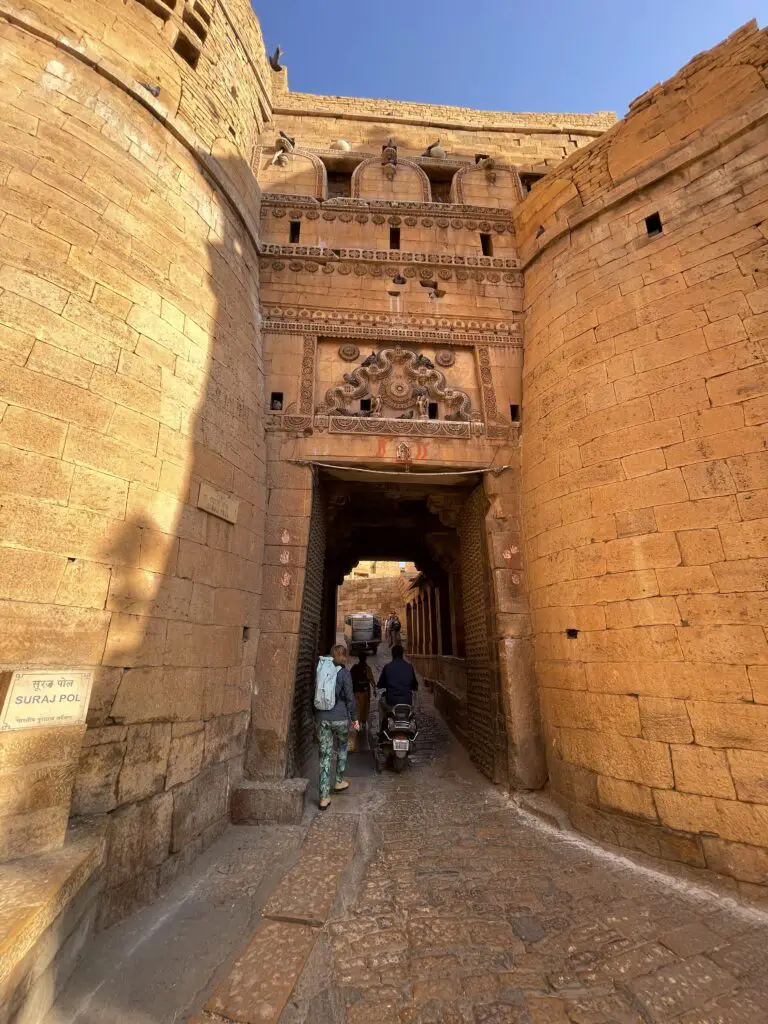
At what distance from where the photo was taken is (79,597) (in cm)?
320

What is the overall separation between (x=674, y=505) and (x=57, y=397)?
5.39m

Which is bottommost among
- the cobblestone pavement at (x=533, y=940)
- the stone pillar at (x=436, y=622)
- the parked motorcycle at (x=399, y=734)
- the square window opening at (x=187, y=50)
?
the cobblestone pavement at (x=533, y=940)

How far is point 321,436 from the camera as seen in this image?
241 inches

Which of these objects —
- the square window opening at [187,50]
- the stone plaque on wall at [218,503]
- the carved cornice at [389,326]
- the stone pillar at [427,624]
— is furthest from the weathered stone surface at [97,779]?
the stone pillar at [427,624]

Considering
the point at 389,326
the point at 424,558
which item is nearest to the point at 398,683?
the point at 389,326

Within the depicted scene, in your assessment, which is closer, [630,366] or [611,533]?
[611,533]

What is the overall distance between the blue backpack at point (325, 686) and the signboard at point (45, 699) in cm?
262

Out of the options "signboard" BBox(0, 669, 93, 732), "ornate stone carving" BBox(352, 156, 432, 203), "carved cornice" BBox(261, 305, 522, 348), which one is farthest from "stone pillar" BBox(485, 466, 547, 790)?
"ornate stone carving" BBox(352, 156, 432, 203)

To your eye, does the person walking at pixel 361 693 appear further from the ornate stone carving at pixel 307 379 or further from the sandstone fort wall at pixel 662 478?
the ornate stone carving at pixel 307 379

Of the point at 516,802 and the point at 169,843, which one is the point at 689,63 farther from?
the point at 169,843

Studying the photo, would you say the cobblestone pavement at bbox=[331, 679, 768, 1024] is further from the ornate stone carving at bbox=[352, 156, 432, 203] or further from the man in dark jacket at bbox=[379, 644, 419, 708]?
the ornate stone carving at bbox=[352, 156, 432, 203]

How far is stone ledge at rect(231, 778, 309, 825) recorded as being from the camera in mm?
4410

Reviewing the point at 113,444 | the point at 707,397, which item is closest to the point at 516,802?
the point at 707,397

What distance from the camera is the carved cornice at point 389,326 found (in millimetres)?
6605
